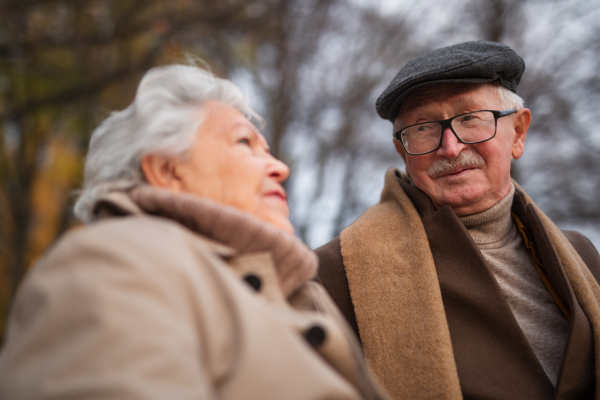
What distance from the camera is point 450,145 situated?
258 centimetres

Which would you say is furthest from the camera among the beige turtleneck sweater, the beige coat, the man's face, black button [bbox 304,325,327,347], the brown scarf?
the man's face

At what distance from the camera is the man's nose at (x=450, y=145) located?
2.58 metres

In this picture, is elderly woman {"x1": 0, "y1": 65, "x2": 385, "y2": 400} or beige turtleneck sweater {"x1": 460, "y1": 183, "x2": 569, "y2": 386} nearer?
elderly woman {"x1": 0, "y1": 65, "x2": 385, "y2": 400}

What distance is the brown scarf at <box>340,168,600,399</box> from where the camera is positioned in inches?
86.0

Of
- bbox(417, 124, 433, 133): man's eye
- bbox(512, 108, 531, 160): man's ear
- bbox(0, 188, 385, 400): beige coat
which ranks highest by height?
bbox(512, 108, 531, 160): man's ear

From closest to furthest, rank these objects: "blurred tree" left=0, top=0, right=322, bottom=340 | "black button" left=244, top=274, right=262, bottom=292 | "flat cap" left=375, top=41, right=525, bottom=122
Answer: "black button" left=244, top=274, right=262, bottom=292, "flat cap" left=375, top=41, right=525, bottom=122, "blurred tree" left=0, top=0, right=322, bottom=340

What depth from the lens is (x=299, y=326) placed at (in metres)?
1.39

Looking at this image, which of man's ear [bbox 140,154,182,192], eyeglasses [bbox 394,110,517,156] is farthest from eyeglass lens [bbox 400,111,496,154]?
man's ear [bbox 140,154,182,192]

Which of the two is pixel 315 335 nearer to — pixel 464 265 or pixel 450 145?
pixel 464 265

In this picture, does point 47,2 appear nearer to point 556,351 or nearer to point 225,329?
point 225,329

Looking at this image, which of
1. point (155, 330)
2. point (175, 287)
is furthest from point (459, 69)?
point (155, 330)

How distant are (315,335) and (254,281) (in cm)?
26

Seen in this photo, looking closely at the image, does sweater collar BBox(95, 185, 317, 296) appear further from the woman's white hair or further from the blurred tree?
the blurred tree

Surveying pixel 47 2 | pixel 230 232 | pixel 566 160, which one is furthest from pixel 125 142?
pixel 566 160
